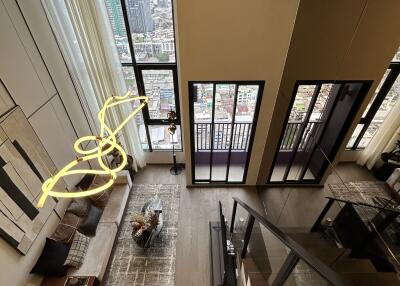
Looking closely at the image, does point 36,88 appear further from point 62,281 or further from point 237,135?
point 237,135

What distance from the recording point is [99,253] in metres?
3.96

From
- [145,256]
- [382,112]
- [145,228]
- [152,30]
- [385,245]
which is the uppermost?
[152,30]

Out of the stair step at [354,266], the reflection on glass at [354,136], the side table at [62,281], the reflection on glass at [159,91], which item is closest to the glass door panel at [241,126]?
the reflection on glass at [159,91]

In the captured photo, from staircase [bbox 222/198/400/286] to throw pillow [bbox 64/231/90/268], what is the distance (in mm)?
2433

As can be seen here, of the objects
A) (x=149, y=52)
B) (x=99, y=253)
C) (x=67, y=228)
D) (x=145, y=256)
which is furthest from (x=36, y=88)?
(x=145, y=256)

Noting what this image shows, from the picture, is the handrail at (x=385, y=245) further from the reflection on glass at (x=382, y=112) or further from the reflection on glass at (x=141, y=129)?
the reflection on glass at (x=141, y=129)

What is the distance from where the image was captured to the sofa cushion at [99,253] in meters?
3.73

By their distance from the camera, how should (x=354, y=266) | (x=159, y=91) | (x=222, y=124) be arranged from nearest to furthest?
(x=354, y=266), (x=222, y=124), (x=159, y=91)

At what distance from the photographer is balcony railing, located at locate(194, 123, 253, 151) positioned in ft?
15.9

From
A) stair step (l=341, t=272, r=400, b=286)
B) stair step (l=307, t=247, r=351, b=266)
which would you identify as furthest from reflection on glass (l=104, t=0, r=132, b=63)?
stair step (l=341, t=272, r=400, b=286)

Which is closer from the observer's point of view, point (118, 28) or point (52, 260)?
point (52, 260)

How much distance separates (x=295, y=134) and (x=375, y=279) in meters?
2.83

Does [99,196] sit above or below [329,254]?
below

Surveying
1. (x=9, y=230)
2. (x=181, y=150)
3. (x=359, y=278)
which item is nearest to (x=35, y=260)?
(x=9, y=230)
